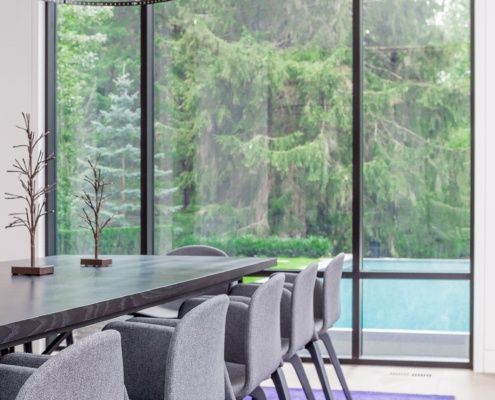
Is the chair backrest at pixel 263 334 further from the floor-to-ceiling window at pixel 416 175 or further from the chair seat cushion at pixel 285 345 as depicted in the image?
the floor-to-ceiling window at pixel 416 175

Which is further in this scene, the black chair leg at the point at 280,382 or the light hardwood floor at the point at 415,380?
the light hardwood floor at the point at 415,380

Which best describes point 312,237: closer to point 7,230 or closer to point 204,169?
point 204,169

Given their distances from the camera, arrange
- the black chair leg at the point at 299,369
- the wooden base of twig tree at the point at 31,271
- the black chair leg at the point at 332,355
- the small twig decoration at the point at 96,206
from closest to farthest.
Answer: the wooden base of twig tree at the point at 31,271
the black chair leg at the point at 299,369
the small twig decoration at the point at 96,206
the black chair leg at the point at 332,355

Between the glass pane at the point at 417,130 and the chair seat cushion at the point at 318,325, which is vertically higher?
the glass pane at the point at 417,130

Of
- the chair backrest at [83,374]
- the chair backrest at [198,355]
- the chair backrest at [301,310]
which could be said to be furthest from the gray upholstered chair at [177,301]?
the chair backrest at [83,374]

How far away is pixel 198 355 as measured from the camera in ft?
7.84

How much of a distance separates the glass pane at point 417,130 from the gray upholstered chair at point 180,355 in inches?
142

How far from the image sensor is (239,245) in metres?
6.52


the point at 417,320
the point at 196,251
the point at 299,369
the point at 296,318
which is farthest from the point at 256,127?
the point at 296,318

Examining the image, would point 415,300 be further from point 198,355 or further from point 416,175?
point 198,355

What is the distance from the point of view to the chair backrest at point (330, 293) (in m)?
4.37

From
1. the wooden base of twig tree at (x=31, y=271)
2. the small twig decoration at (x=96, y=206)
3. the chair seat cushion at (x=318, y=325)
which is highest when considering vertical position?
the small twig decoration at (x=96, y=206)
